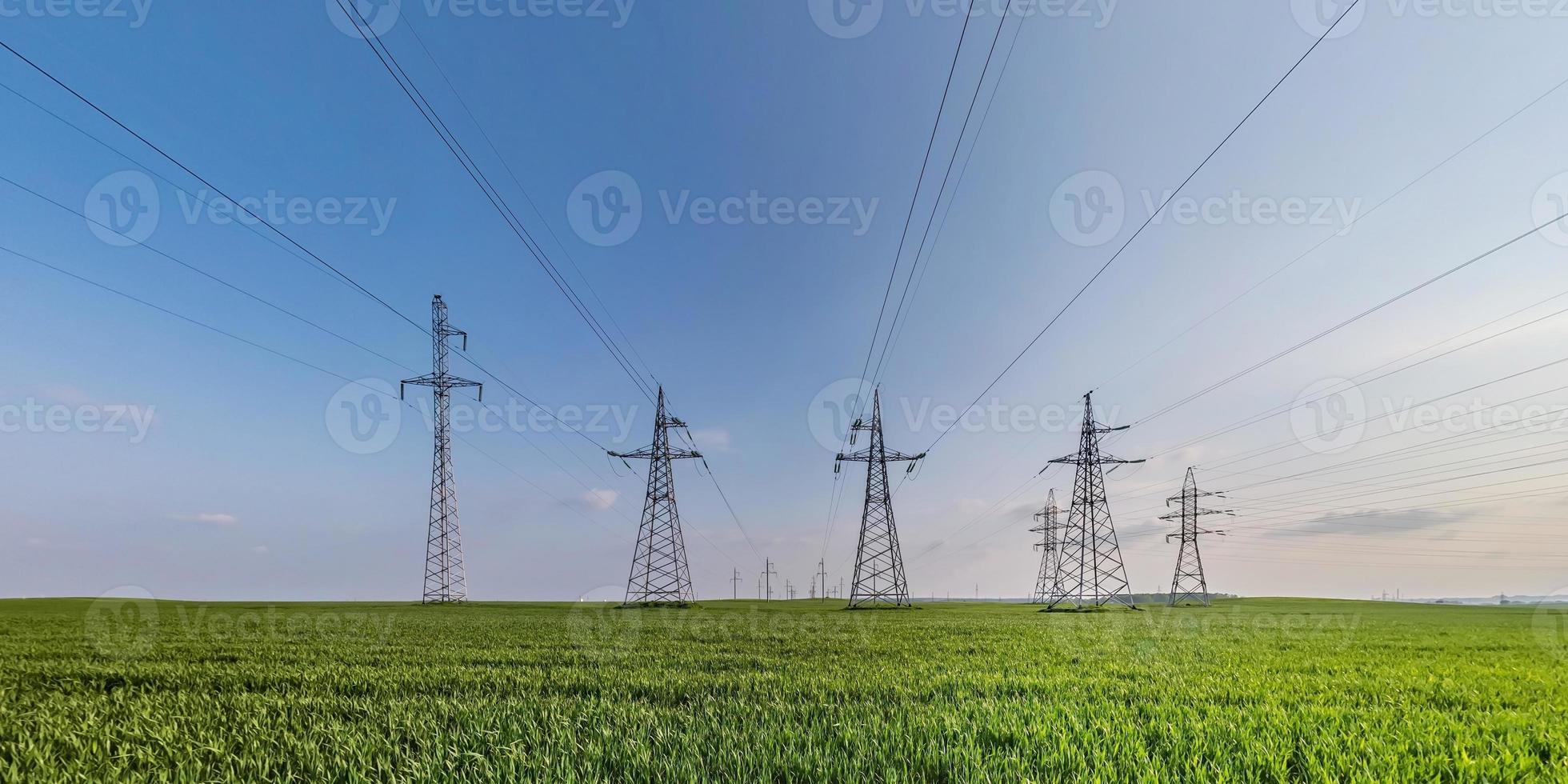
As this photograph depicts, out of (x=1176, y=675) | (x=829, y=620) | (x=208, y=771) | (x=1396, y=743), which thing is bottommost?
(x=829, y=620)

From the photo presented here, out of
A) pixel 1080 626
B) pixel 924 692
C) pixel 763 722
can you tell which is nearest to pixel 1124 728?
pixel 924 692

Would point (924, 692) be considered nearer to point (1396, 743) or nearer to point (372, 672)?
point (1396, 743)

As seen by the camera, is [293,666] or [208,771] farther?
[293,666]

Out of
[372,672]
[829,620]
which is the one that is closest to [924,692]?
[372,672]

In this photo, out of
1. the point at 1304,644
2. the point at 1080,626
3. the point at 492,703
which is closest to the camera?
the point at 492,703

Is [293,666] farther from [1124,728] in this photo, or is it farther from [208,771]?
[1124,728]

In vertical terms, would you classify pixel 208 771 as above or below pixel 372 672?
above

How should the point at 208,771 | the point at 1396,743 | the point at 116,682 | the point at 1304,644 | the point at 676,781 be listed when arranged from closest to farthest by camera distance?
the point at 676,781
the point at 208,771
the point at 1396,743
the point at 116,682
the point at 1304,644
